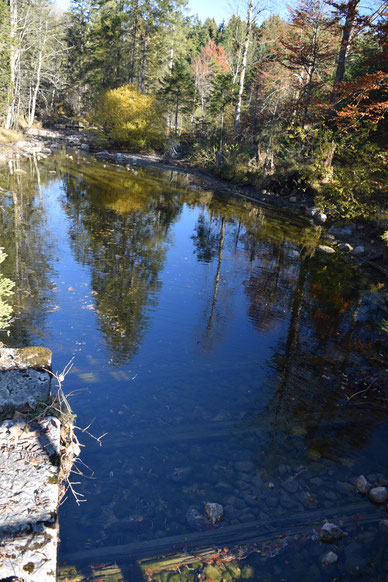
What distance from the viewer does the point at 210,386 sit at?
6.15m

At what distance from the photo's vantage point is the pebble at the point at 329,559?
147 inches

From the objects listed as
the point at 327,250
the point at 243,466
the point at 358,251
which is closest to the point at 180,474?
the point at 243,466

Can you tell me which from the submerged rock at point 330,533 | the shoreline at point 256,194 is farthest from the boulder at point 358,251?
the submerged rock at point 330,533

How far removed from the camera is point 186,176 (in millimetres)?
27062

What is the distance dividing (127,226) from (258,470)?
10.5 m

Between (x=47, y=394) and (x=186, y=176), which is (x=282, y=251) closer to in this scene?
(x=47, y=394)

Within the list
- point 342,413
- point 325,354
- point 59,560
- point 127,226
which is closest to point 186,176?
point 127,226

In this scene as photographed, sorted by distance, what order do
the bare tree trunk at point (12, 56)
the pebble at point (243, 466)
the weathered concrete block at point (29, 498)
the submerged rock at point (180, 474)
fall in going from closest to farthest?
the weathered concrete block at point (29, 498)
the submerged rock at point (180, 474)
the pebble at point (243, 466)
the bare tree trunk at point (12, 56)

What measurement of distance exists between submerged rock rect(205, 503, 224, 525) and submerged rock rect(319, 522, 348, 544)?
3.45 ft

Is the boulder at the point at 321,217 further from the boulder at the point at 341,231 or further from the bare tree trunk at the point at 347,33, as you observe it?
the bare tree trunk at the point at 347,33

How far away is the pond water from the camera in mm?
3932

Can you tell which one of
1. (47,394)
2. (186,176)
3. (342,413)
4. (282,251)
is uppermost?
(186,176)

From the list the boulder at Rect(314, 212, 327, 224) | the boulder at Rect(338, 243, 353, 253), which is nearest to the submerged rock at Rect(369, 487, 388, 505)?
the boulder at Rect(338, 243, 353, 253)

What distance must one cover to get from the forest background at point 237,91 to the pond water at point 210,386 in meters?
5.68
